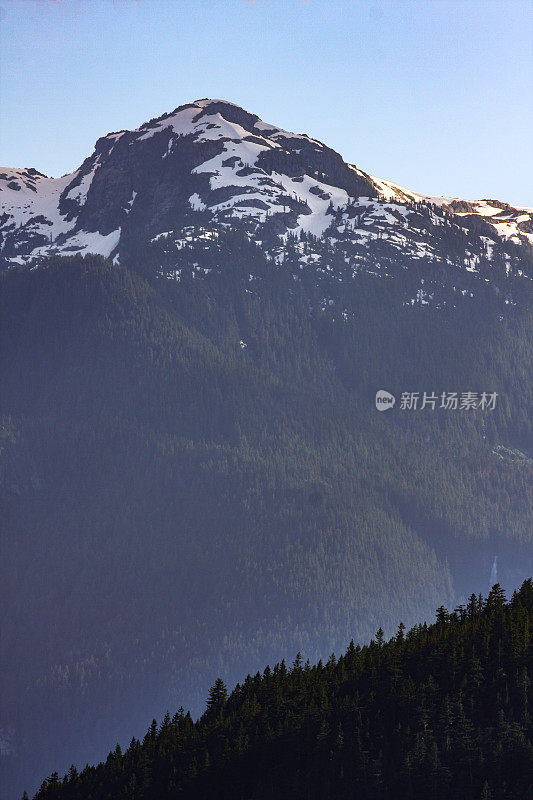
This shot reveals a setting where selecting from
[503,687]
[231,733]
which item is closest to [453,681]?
[503,687]

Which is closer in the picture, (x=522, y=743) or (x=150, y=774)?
(x=522, y=743)

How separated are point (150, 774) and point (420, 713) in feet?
130

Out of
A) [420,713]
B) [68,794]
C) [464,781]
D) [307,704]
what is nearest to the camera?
[464,781]

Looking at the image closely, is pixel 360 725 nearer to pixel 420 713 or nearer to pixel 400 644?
pixel 420 713

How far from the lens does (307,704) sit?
14825cm

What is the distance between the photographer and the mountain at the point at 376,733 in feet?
417

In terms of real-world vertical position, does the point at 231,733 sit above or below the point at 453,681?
below

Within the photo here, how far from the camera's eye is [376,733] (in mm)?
138625

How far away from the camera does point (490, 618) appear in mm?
152875

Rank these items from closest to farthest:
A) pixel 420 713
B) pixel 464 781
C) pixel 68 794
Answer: pixel 464 781, pixel 420 713, pixel 68 794

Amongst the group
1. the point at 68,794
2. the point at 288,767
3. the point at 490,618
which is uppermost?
the point at 490,618

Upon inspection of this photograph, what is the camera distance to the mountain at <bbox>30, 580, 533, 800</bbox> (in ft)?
417

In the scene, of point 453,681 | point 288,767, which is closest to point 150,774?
point 288,767

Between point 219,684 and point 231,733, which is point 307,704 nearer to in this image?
point 231,733
